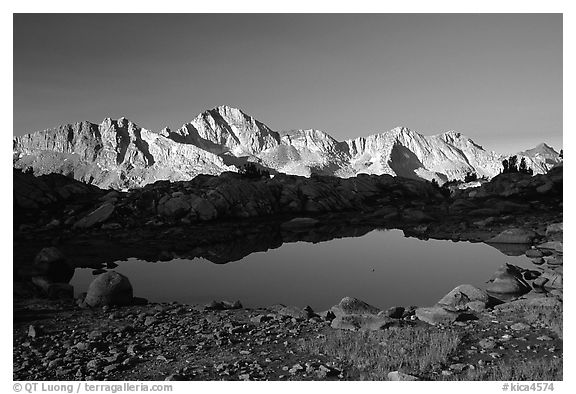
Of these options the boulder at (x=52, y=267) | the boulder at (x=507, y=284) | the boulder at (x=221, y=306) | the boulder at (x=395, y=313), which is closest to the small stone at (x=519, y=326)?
the boulder at (x=395, y=313)

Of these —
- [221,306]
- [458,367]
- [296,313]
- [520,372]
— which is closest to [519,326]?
[520,372]

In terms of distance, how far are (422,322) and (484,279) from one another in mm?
8088

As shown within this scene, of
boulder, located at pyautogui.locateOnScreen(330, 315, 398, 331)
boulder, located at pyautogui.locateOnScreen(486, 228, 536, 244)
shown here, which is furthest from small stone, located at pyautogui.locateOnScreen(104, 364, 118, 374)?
boulder, located at pyautogui.locateOnScreen(486, 228, 536, 244)

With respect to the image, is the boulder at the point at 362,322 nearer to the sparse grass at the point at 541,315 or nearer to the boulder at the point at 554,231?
the sparse grass at the point at 541,315

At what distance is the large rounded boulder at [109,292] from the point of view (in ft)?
44.1

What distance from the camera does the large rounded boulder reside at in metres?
13.4

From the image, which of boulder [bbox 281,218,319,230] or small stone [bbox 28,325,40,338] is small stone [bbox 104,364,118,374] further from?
boulder [bbox 281,218,319,230]

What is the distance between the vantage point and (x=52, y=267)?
57.7 ft

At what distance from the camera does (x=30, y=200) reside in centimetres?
3419

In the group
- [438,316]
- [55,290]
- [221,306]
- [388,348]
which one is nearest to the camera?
[388,348]

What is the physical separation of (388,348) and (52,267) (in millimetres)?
14364

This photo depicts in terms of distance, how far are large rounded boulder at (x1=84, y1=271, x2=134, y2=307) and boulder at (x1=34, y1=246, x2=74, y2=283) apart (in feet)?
15.6

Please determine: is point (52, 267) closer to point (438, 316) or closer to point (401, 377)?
point (438, 316)
